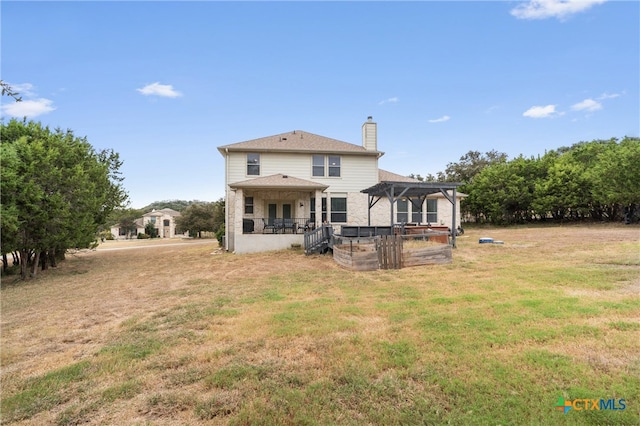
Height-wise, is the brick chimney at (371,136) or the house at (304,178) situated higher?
the brick chimney at (371,136)

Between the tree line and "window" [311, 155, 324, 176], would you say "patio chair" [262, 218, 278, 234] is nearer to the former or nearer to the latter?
"window" [311, 155, 324, 176]

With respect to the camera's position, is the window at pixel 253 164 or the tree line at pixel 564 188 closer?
the window at pixel 253 164

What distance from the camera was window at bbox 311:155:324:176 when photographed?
1872 centimetres

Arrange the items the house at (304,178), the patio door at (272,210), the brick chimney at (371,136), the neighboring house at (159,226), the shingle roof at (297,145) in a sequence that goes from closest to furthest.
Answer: the house at (304,178)
the shingle roof at (297,145)
the patio door at (272,210)
the brick chimney at (371,136)
the neighboring house at (159,226)

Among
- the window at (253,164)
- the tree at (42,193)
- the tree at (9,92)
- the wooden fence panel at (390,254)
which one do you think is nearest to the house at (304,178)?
the window at (253,164)

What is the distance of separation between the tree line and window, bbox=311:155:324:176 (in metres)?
16.6

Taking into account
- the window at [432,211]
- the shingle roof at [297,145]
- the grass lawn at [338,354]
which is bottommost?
the grass lawn at [338,354]

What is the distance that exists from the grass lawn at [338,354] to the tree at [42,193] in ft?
13.7

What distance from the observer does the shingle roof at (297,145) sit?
59.3ft

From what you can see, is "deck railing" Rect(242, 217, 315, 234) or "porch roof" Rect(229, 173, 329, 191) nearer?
"porch roof" Rect(229, 173, 329, 191)

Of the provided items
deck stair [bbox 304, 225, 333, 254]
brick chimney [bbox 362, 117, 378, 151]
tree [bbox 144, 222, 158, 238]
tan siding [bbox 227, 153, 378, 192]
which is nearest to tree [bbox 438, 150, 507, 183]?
brick chimney [bbox 362, 117, 378, 151]

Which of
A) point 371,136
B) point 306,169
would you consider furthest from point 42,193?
point 371,136

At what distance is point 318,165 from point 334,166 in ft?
3.29

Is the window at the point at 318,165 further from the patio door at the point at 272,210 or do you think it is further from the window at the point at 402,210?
the window at the point at 402,210
